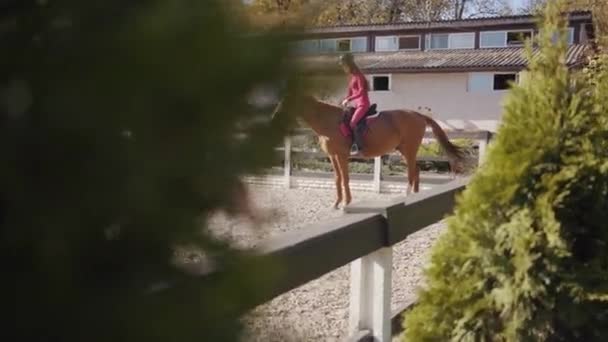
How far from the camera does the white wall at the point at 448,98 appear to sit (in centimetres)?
2405

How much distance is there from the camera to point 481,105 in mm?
24156

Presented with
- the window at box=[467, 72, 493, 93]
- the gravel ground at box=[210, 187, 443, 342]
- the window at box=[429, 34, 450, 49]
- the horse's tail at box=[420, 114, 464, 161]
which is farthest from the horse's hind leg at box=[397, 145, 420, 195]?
the window at box=[429, 34, 450, 49]

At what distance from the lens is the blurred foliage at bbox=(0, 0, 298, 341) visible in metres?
0.46

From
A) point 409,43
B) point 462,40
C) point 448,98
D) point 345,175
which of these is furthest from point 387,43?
point 345,175

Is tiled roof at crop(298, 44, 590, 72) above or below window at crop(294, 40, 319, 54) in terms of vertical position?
above

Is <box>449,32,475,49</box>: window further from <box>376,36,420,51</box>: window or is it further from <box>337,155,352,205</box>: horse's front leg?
<box>337,155,352,205</box>: horse's front leg

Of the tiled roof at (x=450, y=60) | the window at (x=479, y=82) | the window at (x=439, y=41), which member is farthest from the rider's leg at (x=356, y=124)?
the window at (x=439, y=41)

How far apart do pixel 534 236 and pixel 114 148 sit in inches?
97.7

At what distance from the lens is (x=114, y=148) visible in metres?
A: 0.47

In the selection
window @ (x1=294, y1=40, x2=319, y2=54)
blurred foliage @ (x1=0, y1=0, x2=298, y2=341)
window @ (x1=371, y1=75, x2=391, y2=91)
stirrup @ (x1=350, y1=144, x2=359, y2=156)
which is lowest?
stirrup @ (x1=350, y1=144, x2=359, y2=156)

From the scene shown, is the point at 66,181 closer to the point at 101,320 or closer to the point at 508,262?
the point at 101,320

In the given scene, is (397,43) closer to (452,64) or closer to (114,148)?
(452,64)

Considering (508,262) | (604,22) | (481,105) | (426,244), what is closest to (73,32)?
(508,262)

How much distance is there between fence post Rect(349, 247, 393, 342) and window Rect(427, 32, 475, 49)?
24.8m
